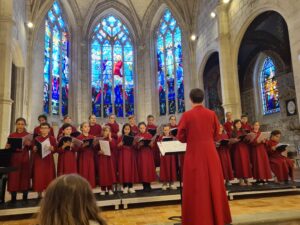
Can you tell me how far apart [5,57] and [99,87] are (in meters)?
9.84

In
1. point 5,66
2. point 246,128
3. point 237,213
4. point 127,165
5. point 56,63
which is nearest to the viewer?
point 237,213

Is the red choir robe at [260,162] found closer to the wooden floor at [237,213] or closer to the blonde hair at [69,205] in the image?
the wooden floor at [237,213]

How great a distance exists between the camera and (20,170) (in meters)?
5.81

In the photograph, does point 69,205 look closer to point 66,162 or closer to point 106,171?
point 66,162

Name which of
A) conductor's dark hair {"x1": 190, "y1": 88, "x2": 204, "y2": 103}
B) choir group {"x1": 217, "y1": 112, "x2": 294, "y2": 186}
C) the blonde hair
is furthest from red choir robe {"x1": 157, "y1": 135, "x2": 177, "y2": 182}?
the blonde hair

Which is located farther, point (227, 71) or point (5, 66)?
point (227, 71)

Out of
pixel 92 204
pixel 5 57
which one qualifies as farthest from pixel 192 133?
pixel 5 57

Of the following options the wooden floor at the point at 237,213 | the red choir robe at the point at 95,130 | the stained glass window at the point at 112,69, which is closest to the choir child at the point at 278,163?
the wooden floor at the point at 237,213

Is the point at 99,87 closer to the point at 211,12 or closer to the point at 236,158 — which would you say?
the point at 211,12

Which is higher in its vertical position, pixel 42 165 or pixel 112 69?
pixel 112 69

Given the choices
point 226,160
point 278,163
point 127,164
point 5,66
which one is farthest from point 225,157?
point 5,66

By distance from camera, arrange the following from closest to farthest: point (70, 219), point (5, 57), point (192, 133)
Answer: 1. point (70, 219)
2. point (192, 133)
3. point (5, 57)

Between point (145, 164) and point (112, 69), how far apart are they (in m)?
14.2

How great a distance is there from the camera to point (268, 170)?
7.09 m
